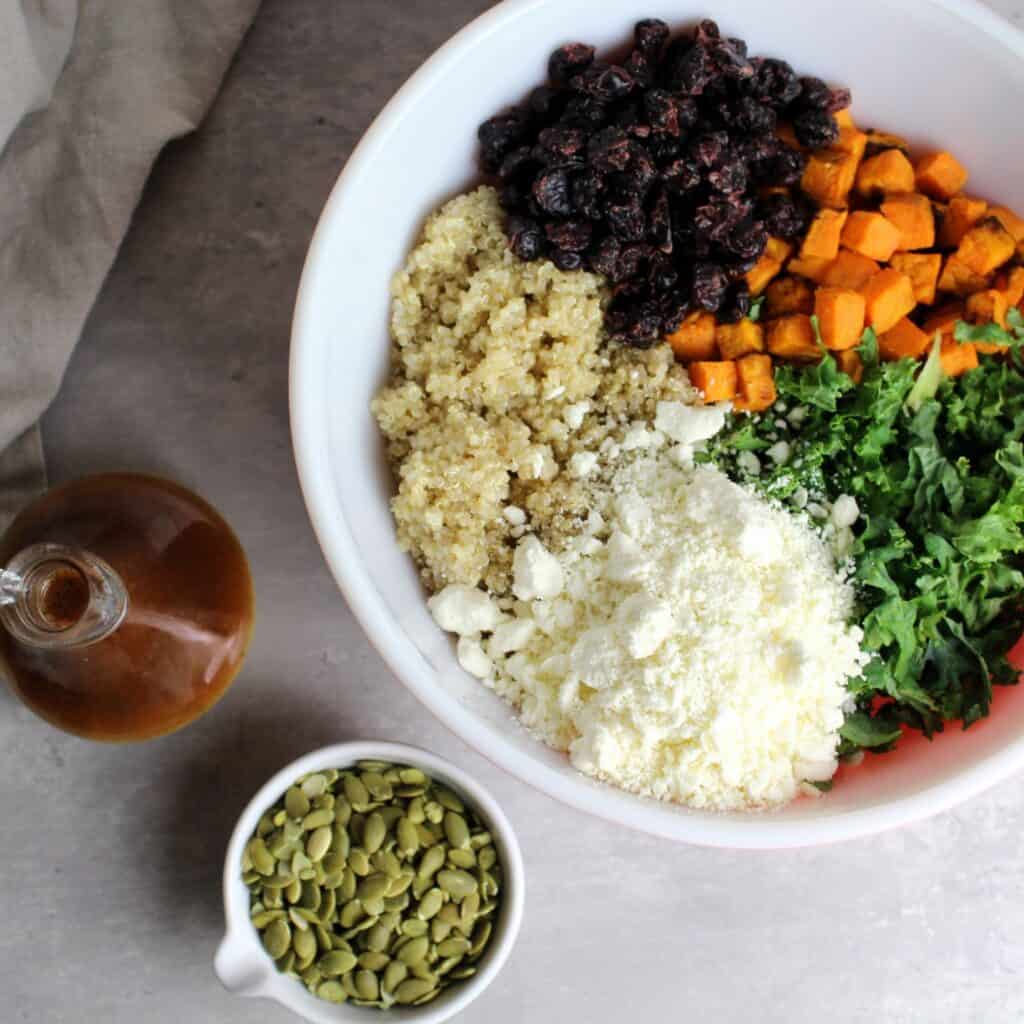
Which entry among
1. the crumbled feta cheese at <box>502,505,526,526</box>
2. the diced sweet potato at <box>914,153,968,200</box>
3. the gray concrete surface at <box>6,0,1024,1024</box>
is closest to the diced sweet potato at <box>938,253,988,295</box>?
the diced sweet potato at <box>914,153,968,200</box>

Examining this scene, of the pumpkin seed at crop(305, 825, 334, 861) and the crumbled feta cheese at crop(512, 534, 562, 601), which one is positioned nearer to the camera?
the crumbled feta cheese at crop(512, 534, 562, 601)

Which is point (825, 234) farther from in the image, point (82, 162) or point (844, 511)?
point (82, 162)

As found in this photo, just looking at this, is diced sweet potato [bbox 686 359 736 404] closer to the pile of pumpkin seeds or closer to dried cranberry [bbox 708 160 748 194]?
dried cranberry [bbox 708 160 748 194]

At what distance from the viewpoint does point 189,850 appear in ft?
5.24

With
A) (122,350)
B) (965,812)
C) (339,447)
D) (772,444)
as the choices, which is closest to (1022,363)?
(772,444)

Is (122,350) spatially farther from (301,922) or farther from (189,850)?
(301,922)

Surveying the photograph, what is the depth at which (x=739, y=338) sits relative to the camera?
52.0 inches

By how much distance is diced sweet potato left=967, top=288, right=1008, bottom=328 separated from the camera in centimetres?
131

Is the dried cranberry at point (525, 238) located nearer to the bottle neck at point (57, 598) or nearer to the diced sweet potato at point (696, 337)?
the diced sweet potato at point (696, 337)

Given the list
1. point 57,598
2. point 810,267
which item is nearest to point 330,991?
point 57,598

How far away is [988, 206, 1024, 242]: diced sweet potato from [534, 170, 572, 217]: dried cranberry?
1.87ft

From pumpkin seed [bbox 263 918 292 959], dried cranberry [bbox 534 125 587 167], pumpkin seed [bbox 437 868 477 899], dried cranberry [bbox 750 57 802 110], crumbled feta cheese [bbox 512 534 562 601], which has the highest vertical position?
dried cranberry [bbox 750 57 802 110]

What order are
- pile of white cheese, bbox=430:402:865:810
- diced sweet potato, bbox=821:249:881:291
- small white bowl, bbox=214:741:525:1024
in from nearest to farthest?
pile of white cheese, bbox=430:402:865:810 < diced sweet potato, bbox=821:249:881:291 < small white bowl, bbox=214:741:525:1024

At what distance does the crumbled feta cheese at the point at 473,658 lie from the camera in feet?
4.30
